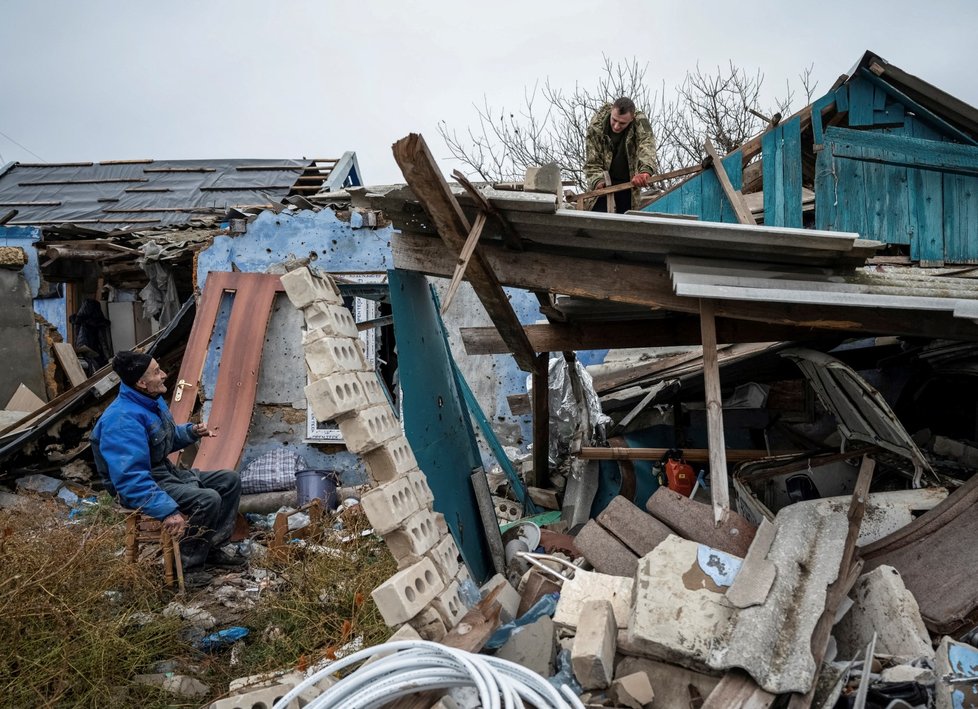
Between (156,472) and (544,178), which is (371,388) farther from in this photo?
(156,472)

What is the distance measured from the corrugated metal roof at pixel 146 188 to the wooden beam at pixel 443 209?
29.7ft

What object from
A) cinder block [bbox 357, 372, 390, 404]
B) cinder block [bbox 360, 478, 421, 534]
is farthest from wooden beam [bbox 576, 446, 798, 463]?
cinder block [bbox 360, 478, 421, 534]

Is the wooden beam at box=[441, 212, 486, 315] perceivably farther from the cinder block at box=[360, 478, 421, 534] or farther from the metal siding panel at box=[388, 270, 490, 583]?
the cinder block at box=[360, 478, 421, 534]

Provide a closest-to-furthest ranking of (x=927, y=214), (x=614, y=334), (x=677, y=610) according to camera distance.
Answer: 1. (x=677, y=610)
2. (x=614, y=334)
3. (x=927, y=214)

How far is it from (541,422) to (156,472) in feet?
11.1

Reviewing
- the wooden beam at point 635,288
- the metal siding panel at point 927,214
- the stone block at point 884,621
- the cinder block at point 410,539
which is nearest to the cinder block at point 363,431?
the cinder block at point 410,539

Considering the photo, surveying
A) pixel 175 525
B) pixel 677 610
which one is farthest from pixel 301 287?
pixel 677 610

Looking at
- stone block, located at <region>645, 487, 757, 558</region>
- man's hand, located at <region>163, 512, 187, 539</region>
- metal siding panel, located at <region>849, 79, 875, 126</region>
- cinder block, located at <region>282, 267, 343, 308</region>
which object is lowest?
man's hand, located at <region>163, 512, 187, 539</region>

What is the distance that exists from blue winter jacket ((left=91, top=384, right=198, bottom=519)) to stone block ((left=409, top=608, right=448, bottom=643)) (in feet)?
8.56

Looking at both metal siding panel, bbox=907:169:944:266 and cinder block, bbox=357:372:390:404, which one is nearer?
cinder block, bbox=357:372:390:404

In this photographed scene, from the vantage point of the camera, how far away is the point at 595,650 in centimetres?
335

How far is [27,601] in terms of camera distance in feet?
13.3

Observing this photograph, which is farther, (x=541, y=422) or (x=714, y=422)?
(x=541, y=422)

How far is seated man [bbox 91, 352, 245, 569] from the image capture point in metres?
5.50
